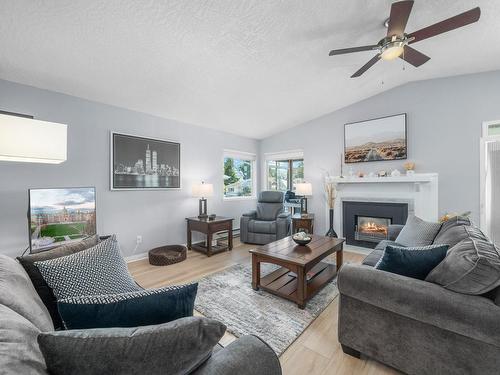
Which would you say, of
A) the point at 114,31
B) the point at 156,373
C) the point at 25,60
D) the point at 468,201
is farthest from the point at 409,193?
the point at 25,60

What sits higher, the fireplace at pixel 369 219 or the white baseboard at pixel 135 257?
the fireplace at pixel 369 219

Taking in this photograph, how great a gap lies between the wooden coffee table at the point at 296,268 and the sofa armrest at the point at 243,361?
50.1 inches

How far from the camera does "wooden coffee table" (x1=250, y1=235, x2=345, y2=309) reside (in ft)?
6.94

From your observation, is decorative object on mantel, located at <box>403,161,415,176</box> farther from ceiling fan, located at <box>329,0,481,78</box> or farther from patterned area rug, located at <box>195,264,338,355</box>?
patterned area rug, located at <box>195,264,338,355</box>

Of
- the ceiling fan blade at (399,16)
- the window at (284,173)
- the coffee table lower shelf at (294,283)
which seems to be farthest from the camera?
A: the window at (284,173)

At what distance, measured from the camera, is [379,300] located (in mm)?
1393

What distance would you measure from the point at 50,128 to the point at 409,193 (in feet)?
14.8

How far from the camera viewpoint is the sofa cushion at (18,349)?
0.51 m

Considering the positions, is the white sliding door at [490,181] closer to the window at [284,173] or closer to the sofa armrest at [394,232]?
the sofa armrest at [394,232]

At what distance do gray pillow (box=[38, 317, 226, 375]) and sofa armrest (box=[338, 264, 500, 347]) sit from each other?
1.19 m

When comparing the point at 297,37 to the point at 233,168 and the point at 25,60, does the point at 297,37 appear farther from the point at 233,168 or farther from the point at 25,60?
the point at 233,168

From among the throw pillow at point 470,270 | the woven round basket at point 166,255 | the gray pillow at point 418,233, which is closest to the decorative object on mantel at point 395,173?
the gray pillow at point 418,233

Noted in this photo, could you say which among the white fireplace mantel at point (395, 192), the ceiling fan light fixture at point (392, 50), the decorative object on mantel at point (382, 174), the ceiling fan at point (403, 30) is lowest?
the white fireplace mantel at point (395, 192)

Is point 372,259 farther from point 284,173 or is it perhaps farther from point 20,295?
point 284,173
